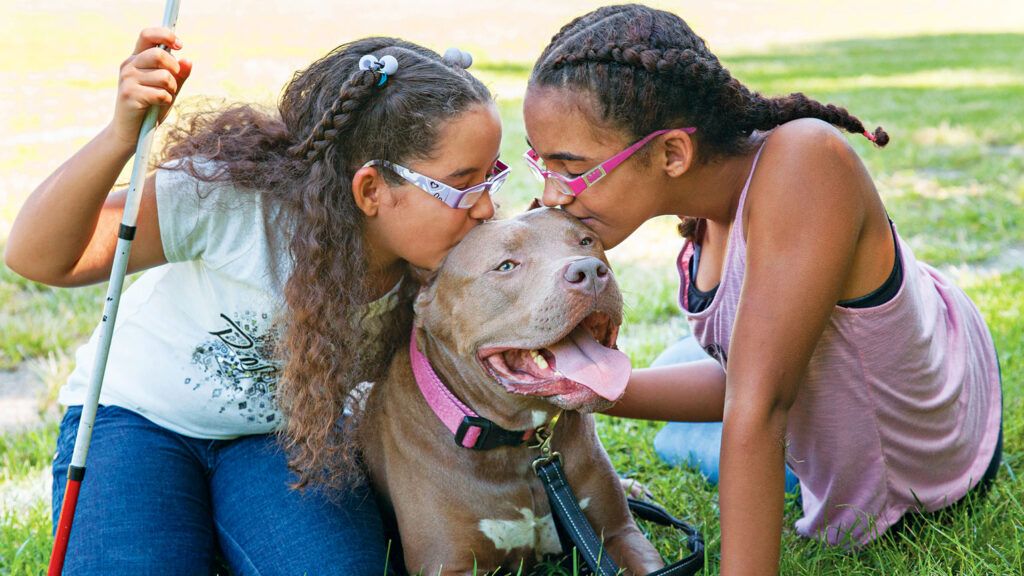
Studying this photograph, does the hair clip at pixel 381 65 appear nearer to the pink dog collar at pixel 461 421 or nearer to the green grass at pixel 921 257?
the green grass at pixel 921 257

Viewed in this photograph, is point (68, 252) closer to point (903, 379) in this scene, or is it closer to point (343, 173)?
point (343, 173)

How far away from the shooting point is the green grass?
3.39 meters

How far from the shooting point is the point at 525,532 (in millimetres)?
3342

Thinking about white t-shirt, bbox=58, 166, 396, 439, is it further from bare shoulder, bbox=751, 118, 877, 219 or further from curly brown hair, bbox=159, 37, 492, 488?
bare shoulder, bbox=751, 118, 877, 219

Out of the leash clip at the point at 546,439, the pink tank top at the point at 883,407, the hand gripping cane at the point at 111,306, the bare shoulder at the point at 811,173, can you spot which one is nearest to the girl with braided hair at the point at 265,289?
the hand gripping cane at the point at 111,306

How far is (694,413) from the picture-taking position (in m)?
3.92

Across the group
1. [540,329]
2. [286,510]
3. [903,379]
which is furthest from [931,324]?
[286,510]

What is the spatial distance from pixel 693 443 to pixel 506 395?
131 centimetres

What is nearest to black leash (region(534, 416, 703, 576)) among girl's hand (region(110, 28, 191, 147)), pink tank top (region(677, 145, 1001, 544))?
pink tank top (region(677, 145, 1001, 544))

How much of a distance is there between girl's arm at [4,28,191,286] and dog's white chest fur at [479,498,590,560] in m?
1.35

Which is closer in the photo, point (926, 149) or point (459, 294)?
point (459, 294)

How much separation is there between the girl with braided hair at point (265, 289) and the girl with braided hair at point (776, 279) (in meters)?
0.39

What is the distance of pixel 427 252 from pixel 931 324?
5.46 feet

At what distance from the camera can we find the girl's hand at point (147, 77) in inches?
105
